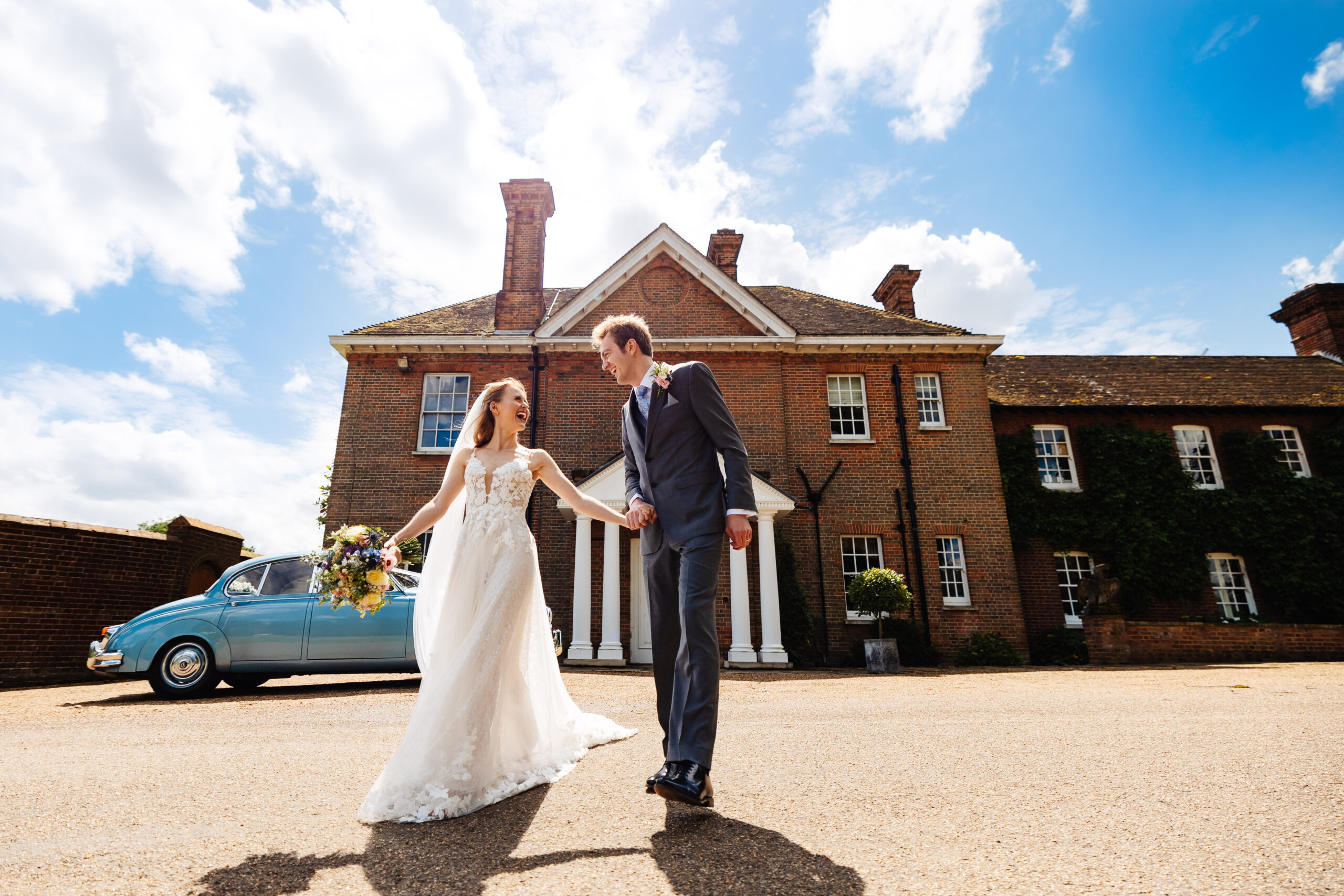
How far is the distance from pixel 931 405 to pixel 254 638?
1344cm

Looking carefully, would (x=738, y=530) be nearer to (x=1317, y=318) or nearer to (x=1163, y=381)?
(x=1163, y=381)

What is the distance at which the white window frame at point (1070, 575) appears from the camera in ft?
47.4

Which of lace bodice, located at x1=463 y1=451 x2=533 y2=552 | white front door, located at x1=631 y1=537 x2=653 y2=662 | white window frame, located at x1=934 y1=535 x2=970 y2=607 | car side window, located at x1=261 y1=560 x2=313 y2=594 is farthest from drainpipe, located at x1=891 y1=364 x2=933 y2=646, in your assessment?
lace bodice, located at x1=463 y1=451 x2=533 y2=552

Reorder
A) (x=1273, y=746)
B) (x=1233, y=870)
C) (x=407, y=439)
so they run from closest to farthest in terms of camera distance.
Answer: (x=1233, y=870)
(x=1273, y=746)
(x=407, y=439)

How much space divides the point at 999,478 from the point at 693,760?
13.6m

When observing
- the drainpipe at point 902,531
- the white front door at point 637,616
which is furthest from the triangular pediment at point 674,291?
the white front door at point 637,616

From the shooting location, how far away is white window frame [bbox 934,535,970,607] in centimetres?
1340

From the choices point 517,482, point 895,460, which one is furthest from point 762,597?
point 517,482

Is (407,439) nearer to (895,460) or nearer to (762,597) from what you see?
(762,597)

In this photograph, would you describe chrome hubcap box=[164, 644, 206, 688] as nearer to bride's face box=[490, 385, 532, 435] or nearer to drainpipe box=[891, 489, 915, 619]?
bride's face box=[490, 385, 532, 435]

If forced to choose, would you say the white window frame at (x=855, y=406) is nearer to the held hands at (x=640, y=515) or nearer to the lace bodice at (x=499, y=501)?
the lace bodice at (x=499, y=501)

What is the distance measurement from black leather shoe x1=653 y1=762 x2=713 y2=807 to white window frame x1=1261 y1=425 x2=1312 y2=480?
20.1 m

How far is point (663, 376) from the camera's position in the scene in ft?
10.7

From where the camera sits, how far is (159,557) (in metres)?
11.2
